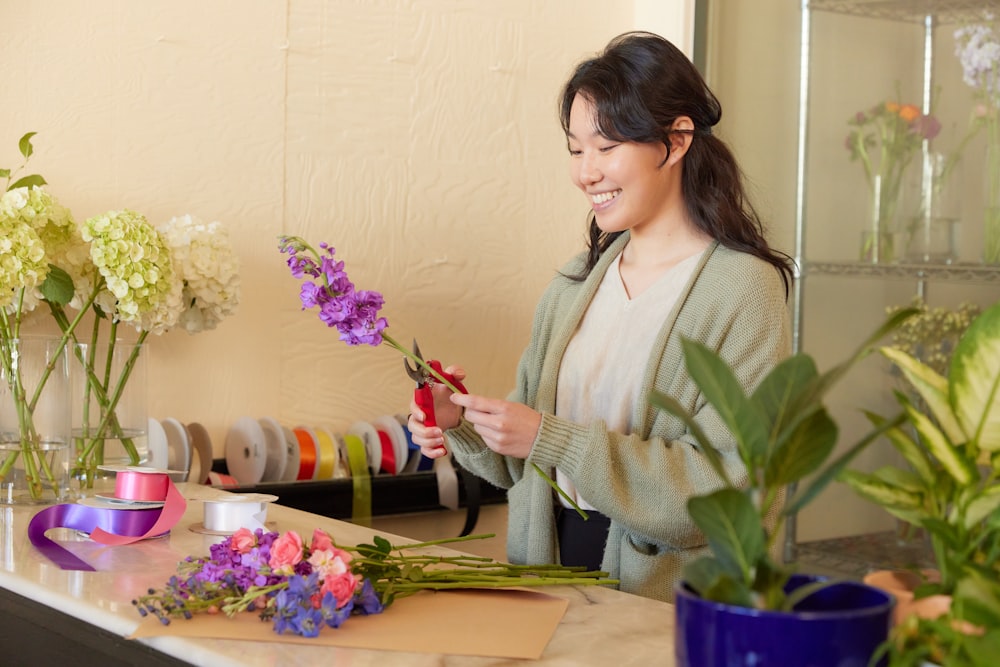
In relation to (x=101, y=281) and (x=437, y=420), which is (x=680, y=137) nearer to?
(x=437, y=420)

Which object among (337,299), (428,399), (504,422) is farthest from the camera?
(428,399)

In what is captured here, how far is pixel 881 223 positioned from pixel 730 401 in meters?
2.33

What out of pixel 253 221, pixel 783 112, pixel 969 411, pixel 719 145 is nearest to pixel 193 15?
pixel 253 221

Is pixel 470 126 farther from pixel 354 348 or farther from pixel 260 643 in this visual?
pixel 260 643

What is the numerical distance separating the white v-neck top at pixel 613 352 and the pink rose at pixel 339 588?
723 mm

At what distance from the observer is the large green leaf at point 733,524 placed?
0.80 metres

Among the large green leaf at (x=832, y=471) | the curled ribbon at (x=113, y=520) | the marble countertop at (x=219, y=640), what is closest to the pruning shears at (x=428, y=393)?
the marble countertop at (x=219, y=640)

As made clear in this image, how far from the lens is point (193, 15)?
2.49 m

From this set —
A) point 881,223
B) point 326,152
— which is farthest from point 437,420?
point 881,223

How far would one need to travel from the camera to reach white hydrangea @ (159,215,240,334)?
213 cm

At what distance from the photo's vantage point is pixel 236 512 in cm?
179

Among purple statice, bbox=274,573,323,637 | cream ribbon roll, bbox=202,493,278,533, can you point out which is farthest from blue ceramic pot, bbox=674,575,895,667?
cream ribbon roll, bbox=202,493,278,533

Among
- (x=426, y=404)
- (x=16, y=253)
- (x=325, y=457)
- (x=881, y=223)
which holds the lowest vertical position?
(x=325, y=457)

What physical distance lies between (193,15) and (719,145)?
1196 millimetres
